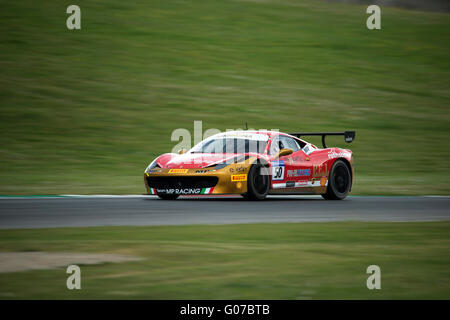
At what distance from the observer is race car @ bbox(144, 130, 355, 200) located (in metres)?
12.3

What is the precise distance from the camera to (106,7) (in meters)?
31.0

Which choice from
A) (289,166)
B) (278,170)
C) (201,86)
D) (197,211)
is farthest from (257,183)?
(201,86)

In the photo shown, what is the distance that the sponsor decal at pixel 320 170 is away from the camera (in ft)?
44.9

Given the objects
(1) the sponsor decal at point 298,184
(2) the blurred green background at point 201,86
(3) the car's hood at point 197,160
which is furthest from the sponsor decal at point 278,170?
(2) the blurred green background at point 201,86

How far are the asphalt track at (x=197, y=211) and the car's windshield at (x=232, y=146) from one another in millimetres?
862

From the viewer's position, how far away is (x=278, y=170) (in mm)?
12914

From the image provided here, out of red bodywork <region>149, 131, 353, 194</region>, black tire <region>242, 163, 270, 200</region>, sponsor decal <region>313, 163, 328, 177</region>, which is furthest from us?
sponsor decal <region>313, 163, 328, 177</region>

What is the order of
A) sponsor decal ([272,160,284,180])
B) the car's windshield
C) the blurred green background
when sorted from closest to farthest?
sponsor decal ([272,160,284,180]) < the car's windshield < the blurred green background

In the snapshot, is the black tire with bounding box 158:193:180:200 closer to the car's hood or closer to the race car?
the race car

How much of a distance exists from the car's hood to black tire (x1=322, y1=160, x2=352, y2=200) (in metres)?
2.26

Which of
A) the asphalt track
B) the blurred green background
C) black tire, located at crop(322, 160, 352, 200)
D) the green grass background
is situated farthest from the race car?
the green grass background

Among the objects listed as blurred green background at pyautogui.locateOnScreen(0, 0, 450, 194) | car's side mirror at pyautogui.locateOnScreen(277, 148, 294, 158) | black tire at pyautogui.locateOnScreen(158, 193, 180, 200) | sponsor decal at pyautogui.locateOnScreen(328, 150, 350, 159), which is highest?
blurred green background at pyautogui.locateOnScreen(0, 0, 450, 194)

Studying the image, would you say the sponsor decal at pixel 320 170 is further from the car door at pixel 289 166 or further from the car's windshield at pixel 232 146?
the car's windshield at pixel 232 146
